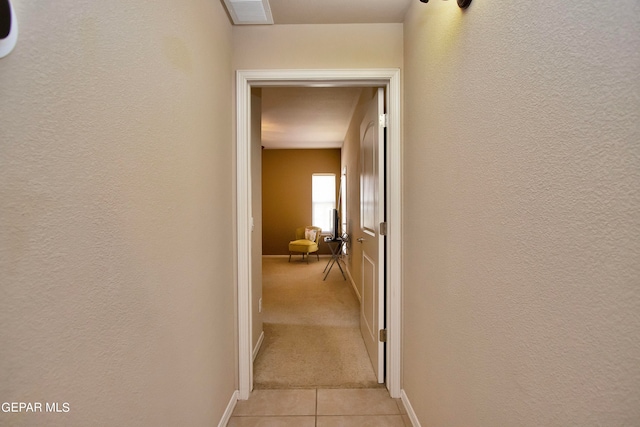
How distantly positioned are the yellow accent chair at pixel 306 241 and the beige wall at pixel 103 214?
5.42m

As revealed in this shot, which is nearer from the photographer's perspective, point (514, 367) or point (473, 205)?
point (514, 367)

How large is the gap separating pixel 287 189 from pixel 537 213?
711 centimetres

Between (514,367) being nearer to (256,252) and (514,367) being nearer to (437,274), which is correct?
(437,274)

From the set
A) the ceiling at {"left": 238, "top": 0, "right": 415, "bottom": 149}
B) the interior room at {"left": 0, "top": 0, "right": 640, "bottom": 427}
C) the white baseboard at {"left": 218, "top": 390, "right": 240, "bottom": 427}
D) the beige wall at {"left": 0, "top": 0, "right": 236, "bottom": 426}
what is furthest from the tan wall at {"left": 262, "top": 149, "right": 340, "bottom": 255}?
the beige wall at {"left": 0, "top": 0, "right": 236, "bottom": 426}

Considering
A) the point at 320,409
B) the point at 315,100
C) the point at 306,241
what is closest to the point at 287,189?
the point at 306,241

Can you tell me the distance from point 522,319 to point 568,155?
447 mm

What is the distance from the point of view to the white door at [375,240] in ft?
7.39

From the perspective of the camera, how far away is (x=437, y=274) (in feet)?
4.96

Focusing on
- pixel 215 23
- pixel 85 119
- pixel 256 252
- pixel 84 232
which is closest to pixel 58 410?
pixel 84 232

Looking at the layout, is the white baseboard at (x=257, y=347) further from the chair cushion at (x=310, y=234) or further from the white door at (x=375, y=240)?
the chair cushion at (x=310, y=234)

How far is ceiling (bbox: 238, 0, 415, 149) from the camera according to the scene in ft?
6.34

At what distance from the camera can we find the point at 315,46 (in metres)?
2.14

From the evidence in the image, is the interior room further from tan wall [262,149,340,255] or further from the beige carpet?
tan wall [262,149,340,255]

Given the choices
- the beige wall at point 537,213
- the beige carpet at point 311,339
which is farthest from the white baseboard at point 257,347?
the beige wall at point 537,213
